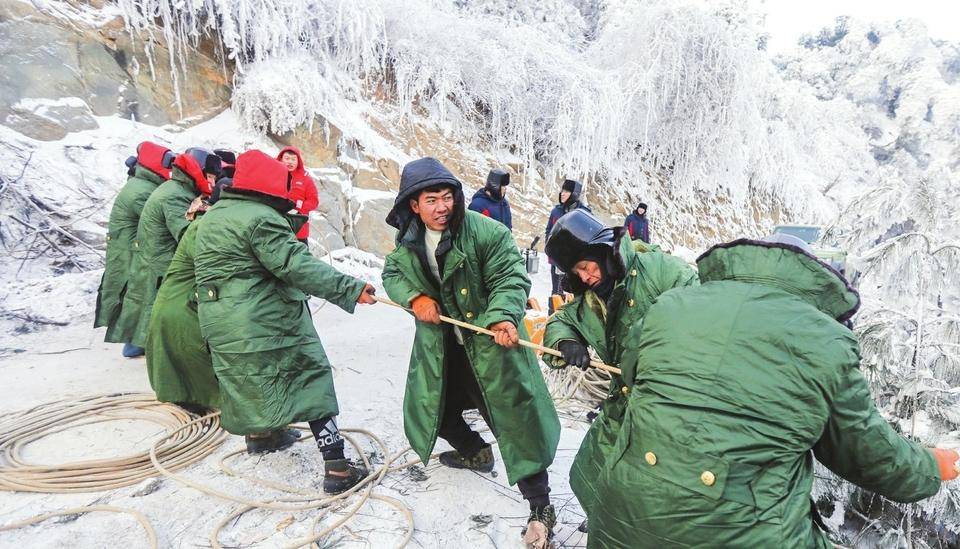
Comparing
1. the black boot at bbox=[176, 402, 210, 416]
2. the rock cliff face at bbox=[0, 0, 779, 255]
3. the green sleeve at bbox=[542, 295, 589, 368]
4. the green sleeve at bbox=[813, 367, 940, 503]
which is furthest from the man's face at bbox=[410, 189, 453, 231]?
the rock cliff face at bbox=[0, 0, 779, 255]

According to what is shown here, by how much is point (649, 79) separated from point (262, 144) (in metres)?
8.62

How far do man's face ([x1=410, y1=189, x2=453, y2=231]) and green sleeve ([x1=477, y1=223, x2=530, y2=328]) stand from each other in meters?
0.23

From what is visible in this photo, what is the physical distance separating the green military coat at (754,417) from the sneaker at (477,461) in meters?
1.60

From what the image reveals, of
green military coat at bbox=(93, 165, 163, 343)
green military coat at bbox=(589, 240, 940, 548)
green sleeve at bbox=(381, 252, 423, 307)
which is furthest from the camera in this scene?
green military coat at bbox=(93, 165, 163, 343)

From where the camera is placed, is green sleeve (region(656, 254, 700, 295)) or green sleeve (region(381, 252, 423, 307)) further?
green sleeve (region(381, 252, 423, 307))

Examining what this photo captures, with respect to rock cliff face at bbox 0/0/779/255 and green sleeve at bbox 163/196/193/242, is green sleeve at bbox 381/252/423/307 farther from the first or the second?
rock cliff face at bbox 0/0/779/255

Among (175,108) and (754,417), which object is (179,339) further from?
(175,108)

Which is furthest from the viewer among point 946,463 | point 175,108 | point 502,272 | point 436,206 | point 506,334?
point 175,108

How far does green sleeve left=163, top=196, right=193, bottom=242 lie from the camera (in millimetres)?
3771

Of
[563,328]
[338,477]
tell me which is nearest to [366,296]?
[338,477]

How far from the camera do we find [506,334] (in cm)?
219

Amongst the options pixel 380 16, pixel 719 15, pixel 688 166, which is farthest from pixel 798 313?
pixel 719 15

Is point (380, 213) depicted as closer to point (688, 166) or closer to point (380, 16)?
point (380, 16)

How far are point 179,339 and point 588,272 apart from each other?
8.37 feet
